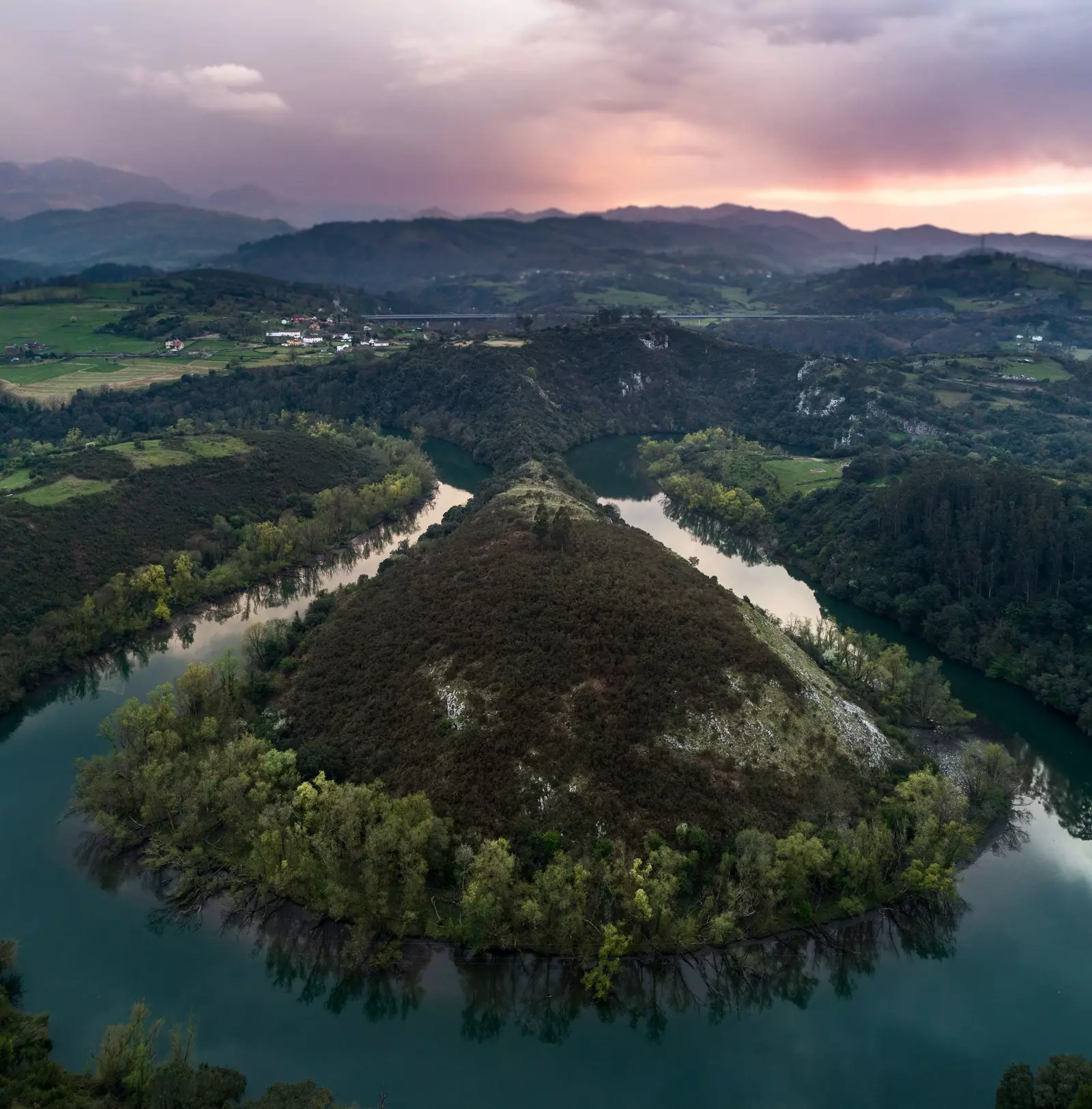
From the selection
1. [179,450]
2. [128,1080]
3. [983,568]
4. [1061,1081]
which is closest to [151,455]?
[179,450]

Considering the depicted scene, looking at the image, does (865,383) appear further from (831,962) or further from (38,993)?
(38,993)

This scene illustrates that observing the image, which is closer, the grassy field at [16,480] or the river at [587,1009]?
the river at [587,1009]

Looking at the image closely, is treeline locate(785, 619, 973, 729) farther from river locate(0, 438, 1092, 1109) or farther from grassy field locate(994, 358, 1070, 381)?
grassy field locate(994, 358, 1070, 381)

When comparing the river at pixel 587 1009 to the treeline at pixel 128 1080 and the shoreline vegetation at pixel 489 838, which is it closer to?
the shoreline vegetation at pixel 489 838

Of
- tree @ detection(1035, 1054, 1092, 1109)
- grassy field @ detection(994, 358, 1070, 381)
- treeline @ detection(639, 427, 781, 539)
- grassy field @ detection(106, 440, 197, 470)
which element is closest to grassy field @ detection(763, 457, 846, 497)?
treeline @ detection(639, 427, 781, 539)

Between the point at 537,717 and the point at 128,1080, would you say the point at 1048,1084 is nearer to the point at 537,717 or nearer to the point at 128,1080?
the point at 537,717

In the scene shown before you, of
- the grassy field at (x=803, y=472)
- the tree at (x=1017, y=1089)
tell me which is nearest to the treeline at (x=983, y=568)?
the grassy field at (x=803, y=472)
